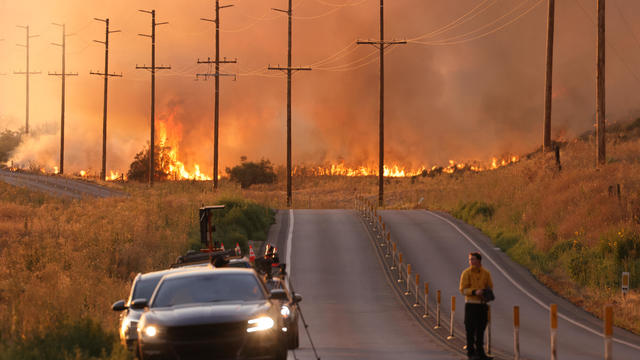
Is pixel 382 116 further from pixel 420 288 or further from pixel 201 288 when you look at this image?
pixel 201 288

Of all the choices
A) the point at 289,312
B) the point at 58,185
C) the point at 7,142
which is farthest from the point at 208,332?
the point at 7,142

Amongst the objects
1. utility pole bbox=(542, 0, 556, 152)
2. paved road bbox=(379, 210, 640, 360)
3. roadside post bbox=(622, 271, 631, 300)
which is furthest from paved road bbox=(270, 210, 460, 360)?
utility pole bbox=(542, 0, 556, 152)

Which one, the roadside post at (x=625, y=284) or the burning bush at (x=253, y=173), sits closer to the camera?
the roadside post at (x=625, y=284)

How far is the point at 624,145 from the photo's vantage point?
63156 mm

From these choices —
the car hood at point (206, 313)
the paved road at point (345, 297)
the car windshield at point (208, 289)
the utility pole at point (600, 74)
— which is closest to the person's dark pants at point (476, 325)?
the paved road at point (345, 297)

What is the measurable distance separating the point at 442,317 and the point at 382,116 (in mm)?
40716

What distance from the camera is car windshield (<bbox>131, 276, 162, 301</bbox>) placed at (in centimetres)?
1697

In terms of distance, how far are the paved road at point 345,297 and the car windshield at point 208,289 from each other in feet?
14.1

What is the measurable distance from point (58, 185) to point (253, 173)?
51.4 meters

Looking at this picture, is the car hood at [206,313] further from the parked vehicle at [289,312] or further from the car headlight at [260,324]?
the parked vehicle at [289,312]

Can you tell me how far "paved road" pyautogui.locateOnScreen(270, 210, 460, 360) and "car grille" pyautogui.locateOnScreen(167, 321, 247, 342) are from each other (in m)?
5.58

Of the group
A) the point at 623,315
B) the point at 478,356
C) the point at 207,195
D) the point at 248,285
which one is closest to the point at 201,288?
the point at 248,285

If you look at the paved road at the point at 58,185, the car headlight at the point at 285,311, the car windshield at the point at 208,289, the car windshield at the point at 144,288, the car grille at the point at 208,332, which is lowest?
the car headlight at the point at 285,311

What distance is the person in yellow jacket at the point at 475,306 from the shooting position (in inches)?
679
